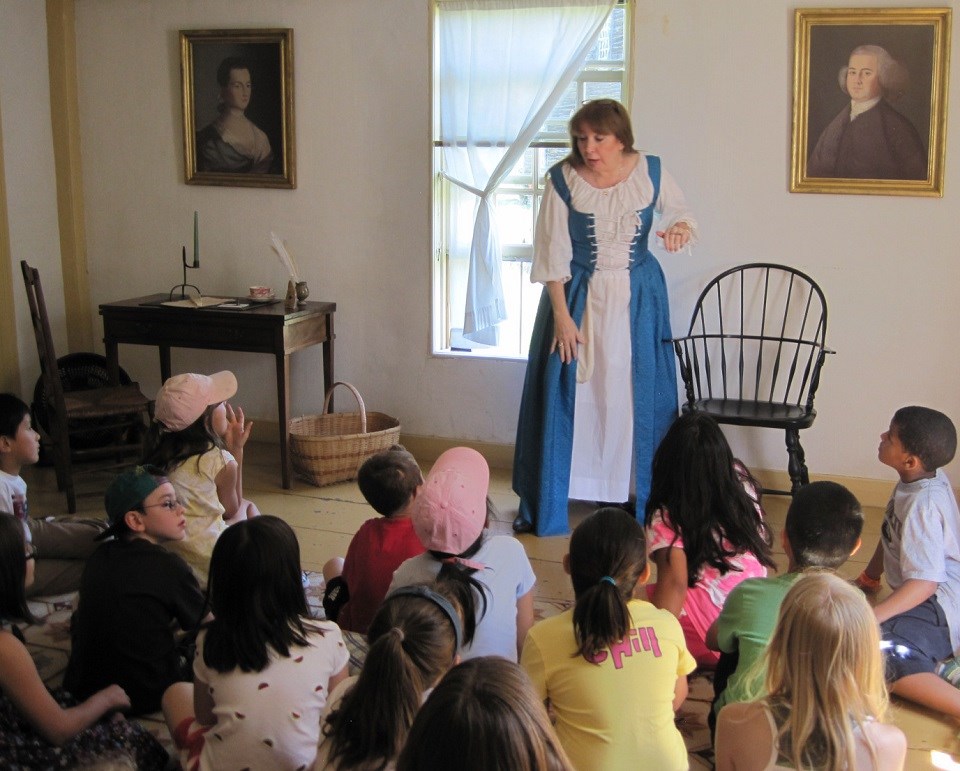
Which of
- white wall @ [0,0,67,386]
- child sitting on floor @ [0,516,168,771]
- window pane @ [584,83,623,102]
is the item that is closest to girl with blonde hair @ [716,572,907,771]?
child sitting on floor @ [0,516,168,771]

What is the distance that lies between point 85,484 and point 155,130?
169 cm

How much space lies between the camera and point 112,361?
450 centimetres

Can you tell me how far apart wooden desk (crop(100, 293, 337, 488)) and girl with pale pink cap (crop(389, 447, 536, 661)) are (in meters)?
2.11

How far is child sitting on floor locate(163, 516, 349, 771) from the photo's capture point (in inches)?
74.7

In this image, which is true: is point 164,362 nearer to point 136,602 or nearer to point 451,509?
point 136,602

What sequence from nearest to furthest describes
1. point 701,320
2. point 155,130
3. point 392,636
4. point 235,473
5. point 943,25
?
point 392,636, point 235,473, point 943,25, point 701,320, point 155,130

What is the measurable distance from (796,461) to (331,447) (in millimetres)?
1833

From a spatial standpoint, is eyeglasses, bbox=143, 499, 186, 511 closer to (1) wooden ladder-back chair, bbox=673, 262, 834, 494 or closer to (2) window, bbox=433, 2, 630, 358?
(1) wooden ladder-back chair, bbox=673, 262, 834, 494

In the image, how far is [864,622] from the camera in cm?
159

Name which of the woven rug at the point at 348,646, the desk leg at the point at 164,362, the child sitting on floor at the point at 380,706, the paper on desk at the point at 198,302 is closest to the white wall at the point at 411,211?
the desk leg at the point at 164,362

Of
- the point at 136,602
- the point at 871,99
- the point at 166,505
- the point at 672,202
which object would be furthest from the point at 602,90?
the point at 136,602

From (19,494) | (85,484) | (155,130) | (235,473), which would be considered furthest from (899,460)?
(155,130)

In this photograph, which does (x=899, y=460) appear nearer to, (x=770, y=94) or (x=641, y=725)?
(x=641, y=725)

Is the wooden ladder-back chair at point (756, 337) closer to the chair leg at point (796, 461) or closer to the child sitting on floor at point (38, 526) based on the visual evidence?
the chair leg at point (796, 461)
